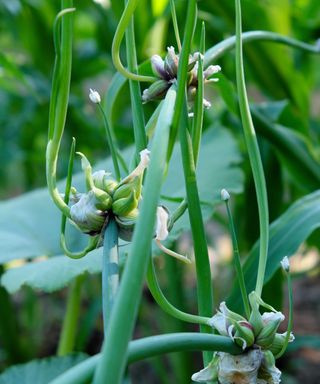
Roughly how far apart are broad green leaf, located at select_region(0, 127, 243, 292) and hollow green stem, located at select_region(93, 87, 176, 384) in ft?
0.96

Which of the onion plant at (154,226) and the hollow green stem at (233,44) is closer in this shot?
the onion plant at (154,226)

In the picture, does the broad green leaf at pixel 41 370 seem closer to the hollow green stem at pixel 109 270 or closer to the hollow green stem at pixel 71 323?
the hollow green stem at pixel 71 323

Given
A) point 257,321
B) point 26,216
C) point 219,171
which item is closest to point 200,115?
point 257,321

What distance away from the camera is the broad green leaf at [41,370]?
58 centimetres

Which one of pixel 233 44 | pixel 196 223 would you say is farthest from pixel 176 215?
pixel 233 44

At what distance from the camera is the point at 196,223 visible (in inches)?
13.1

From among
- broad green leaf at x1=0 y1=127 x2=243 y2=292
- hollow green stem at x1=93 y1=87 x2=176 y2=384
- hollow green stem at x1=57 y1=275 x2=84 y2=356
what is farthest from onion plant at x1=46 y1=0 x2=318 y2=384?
hollow green stem at x1=57 y1=275 x2=84 y2=356

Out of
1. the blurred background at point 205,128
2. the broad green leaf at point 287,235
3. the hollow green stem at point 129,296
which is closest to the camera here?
the hollow green stem at point 129,296

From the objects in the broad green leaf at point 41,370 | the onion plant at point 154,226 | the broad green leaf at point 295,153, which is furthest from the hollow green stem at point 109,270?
the broad green leaf at point 295,153

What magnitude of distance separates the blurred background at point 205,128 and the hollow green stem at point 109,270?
1.23 feet

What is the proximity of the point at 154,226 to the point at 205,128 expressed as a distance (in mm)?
777

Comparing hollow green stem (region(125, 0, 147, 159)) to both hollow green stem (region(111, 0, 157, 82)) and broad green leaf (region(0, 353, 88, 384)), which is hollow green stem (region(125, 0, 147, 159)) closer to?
hollow green stem (region(111, 0, 157, 82))

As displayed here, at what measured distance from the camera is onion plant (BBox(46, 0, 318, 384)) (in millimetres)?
227

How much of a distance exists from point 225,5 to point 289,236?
0.54 meters
